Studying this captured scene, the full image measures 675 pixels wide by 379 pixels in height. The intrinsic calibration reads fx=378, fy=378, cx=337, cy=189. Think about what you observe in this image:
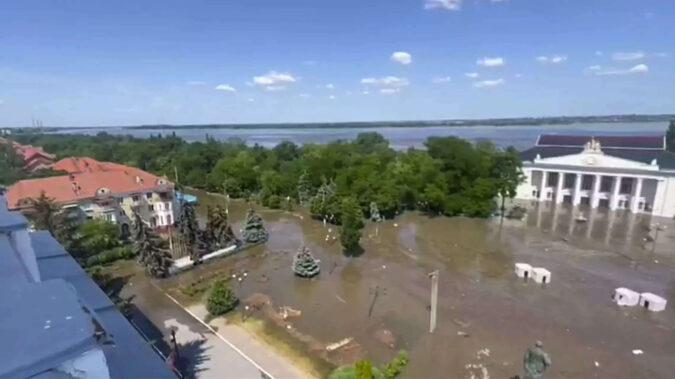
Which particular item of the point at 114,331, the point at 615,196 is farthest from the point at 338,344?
the point at 615,196

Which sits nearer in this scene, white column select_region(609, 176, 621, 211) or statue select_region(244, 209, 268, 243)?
statue select_region(244, 209, 268, 243)

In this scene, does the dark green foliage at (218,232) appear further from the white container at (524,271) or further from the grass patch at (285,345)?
the white container at (524,271)

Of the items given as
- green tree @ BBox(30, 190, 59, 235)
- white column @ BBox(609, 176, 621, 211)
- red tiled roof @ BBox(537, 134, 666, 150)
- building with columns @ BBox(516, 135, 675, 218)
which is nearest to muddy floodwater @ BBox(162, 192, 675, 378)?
white column @ BBox(609, 176, 621, 211)

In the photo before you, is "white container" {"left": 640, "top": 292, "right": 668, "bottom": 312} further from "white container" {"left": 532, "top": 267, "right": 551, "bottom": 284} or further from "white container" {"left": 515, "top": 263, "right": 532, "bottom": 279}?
"white container" {"left": 515, "top": 263, "right": 532, "bottom": 279}

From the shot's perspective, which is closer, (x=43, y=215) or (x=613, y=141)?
(x=43, y=215)

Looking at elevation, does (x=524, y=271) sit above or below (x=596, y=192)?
below

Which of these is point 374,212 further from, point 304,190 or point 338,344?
point 338,344
